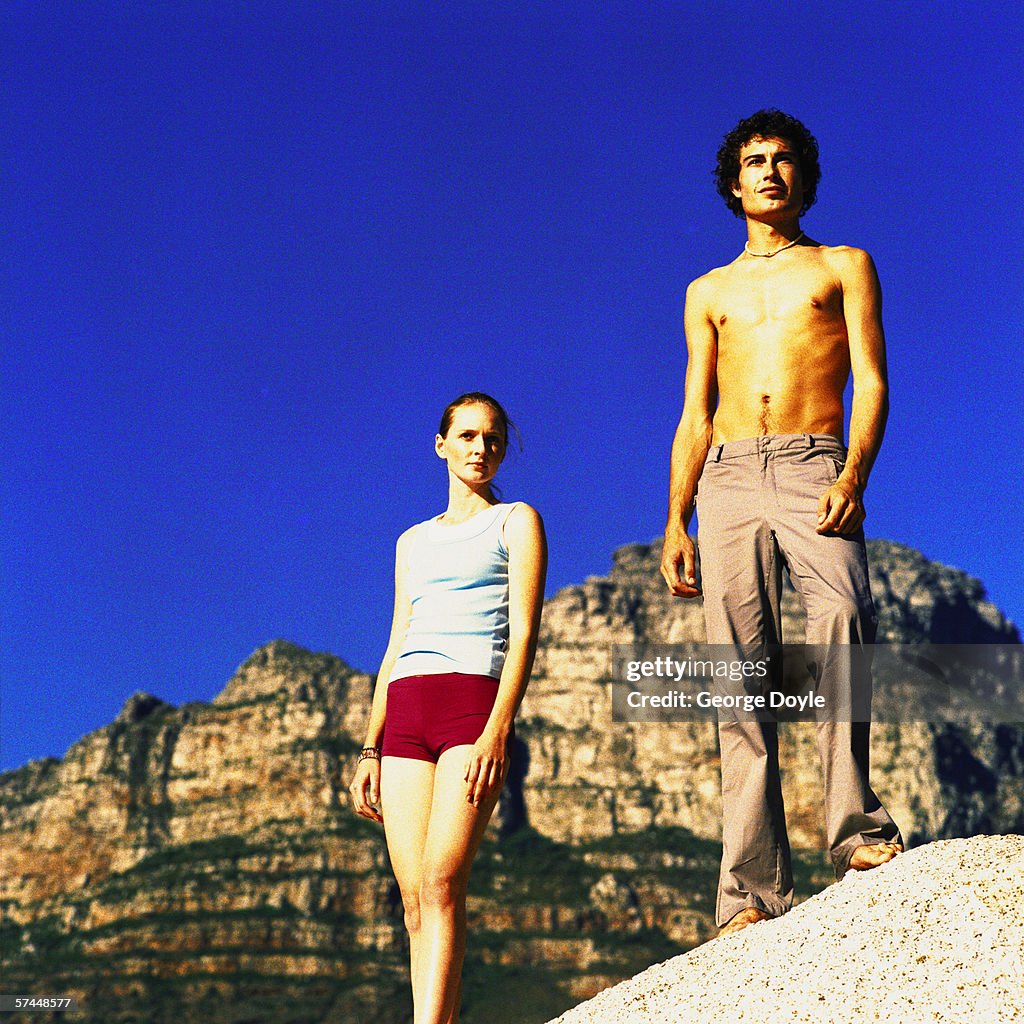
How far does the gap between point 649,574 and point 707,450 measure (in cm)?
16501

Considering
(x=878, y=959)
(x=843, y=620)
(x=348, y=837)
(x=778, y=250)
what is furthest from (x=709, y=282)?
(x=348, y=837)

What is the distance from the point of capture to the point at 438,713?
443cm

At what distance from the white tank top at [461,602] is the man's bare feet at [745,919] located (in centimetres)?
179

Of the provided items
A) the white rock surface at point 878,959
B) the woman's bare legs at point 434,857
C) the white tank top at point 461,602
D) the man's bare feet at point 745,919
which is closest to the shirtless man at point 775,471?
the man's bare feet at point 745,919

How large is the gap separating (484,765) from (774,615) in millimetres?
2073

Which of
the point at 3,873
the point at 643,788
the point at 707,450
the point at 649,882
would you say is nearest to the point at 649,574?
the point at 643,788

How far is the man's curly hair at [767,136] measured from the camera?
625 centimetres

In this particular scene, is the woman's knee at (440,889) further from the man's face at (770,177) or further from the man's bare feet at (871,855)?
the man's face at (770,177)

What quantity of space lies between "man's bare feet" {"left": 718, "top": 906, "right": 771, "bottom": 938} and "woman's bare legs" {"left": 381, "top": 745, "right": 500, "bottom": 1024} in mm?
1448

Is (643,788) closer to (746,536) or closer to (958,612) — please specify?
(958,612)

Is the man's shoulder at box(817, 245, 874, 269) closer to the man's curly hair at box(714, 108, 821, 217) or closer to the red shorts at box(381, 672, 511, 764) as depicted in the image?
the man's curly hair at box(714, 108, 821, 217)

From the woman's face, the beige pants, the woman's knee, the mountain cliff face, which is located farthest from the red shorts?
the mountain cliff face

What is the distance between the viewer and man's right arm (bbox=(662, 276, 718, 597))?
5.88m

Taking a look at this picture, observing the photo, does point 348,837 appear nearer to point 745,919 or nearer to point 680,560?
point 680,560
